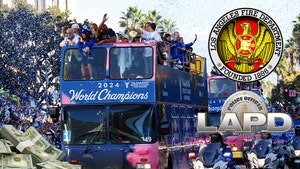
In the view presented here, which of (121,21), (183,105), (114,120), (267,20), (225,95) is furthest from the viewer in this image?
(121,21)

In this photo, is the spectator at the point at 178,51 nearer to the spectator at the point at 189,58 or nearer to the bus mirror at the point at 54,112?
the spectator at the point at 189,58

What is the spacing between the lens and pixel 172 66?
24.0 metres

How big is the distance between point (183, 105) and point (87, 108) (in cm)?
476

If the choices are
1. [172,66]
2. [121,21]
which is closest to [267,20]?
[172,66]

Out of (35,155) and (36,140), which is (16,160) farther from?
(36,140)

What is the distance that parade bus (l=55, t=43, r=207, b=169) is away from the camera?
69.2 feet

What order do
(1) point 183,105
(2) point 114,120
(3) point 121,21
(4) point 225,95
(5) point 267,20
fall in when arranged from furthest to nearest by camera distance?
1. (3) point 121,21
2. (4) point 225,95
3. (1) point 183,105
4. (5) point 267,20
5. (2) point 114,120

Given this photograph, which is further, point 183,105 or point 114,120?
point 183,105

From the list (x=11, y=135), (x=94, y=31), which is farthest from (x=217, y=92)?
(x=11, y=135)

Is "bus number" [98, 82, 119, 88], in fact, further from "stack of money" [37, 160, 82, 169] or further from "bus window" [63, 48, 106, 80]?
"stack of money" [37, 160, 82, 169]

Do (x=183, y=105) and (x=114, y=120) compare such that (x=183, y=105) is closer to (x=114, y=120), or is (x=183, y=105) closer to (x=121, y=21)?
(x=114, y=120)

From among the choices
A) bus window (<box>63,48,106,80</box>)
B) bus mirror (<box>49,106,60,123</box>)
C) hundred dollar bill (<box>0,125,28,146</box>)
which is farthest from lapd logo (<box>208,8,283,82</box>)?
hundred dollar bill (<box>0,125,28,146</box>)

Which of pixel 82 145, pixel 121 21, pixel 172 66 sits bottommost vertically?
pixel 82 145

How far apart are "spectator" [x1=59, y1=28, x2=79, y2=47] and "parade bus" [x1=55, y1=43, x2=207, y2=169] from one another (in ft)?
1.64
